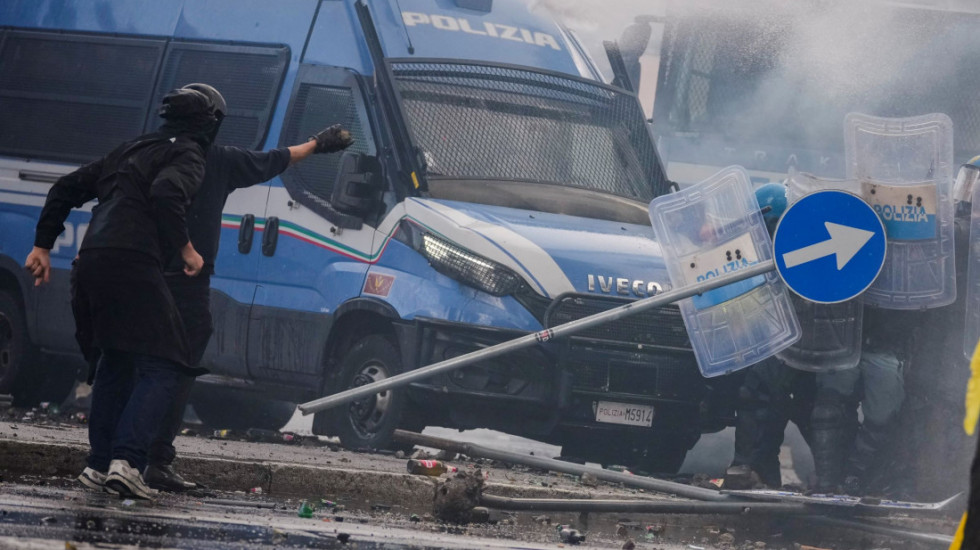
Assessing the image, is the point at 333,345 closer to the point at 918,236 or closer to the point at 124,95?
the point at 124,95

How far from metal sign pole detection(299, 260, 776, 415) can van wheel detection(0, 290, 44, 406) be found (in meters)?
3.19

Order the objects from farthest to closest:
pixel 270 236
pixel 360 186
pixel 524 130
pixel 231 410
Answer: pixel 231 410 < pixel 270 236 < pixel 524 130 < pixel 360 186

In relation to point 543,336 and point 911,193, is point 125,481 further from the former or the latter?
point 911,193

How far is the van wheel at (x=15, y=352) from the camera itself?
11117 millimetres

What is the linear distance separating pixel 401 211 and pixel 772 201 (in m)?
1.96

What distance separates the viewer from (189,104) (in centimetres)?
683

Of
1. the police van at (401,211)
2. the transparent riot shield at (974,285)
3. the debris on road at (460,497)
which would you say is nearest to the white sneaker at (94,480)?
the debris on road at (460,497)

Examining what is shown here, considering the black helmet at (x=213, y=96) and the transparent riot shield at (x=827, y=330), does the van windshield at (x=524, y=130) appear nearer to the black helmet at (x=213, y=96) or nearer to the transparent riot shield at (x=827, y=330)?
the transparent riot shield at (x=827, y=330)

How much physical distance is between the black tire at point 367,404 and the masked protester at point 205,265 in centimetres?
188

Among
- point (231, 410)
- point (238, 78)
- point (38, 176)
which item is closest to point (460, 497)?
point (238, 78)

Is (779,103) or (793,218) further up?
(779,103)

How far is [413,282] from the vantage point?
890 cm

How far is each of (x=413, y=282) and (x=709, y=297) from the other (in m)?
1.56

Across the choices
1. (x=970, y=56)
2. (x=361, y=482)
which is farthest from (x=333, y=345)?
(x=970, y=56)
